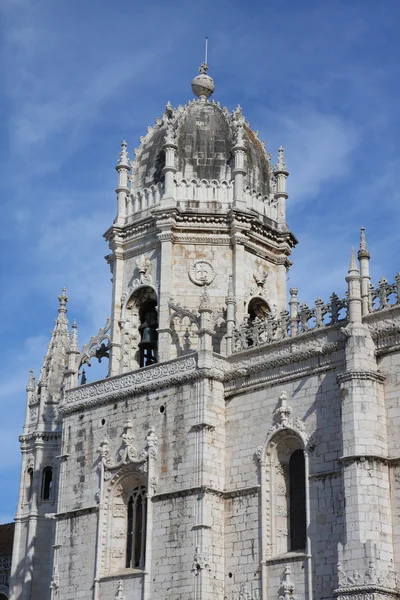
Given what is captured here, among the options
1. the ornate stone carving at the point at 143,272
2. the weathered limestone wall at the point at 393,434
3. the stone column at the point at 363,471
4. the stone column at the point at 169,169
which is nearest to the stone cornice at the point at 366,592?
the stone column at the point at 363,471

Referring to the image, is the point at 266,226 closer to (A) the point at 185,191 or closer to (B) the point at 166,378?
(A) the point at 185,191

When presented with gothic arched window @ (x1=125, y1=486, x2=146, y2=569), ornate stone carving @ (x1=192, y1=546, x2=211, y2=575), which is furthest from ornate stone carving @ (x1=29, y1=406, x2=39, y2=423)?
ornate stone carving @ (x1=192, y1=546, x2=211, y2=575)

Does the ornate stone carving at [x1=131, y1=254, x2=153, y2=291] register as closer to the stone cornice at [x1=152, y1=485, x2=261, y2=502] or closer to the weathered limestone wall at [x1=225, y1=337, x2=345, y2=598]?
the weathered limestone wall at [x1=225, y1=337, x2=345, y2=598]

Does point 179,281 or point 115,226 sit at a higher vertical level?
point 115,226

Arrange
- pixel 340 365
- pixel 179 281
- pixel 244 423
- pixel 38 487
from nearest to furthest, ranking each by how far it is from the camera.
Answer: pixel 340 365 → pixel 244 423 → pixel 179 281 → pixel 38 487

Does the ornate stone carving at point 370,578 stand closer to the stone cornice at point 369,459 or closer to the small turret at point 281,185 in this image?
the stone cornice at point 369,459

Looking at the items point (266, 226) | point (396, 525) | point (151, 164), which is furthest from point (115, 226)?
point (396, 525)

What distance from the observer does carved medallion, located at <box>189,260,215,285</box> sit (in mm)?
33344

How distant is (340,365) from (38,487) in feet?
54.4

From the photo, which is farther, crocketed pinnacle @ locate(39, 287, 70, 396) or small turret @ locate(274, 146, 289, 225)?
crocketed pinnacle @ locate(39, 287, 70, 396)

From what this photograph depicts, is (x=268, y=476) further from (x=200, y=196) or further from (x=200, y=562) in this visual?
(x=200, y=196)

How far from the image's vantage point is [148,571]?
29.0 m

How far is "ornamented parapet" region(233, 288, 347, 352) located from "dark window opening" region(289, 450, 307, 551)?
11.3 feet

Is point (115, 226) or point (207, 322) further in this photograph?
point (115, 226)
